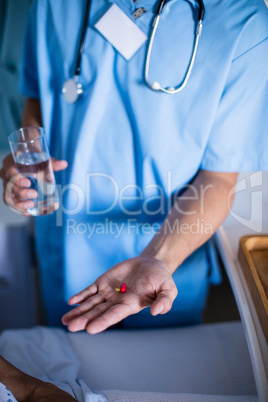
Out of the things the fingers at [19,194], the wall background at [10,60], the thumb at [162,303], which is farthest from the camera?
the wall background at [10,60]

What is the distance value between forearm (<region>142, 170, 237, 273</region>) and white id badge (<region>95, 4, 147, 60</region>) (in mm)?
347

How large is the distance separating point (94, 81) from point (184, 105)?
0.74 feet

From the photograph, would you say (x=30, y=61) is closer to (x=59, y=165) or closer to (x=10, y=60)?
(x=59, y=165)

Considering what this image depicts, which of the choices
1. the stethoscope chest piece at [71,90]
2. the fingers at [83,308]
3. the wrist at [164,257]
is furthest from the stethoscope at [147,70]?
the fingers at [83,308]

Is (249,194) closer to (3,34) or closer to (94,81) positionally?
(94,81)

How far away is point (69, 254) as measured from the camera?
101cm

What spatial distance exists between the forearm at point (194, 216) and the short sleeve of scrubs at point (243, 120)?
Answer: 4cm

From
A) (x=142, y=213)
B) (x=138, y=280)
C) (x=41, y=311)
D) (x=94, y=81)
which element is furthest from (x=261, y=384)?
(x=41, y=311)

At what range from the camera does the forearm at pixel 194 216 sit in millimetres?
818

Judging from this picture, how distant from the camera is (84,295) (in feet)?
2.26

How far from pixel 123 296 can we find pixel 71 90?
0.52 meters

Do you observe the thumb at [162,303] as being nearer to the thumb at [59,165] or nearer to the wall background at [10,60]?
the thumb at [59,165]

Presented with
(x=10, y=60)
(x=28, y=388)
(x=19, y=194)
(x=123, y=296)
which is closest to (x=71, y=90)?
(x=19, y=194)

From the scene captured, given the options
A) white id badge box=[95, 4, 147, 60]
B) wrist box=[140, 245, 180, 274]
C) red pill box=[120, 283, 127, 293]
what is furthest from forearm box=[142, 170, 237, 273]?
white id badge box=[95, 4, 147, 60]
